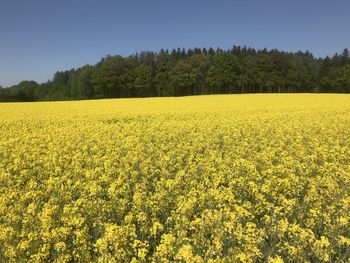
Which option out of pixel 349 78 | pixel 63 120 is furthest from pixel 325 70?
pixel 63 120

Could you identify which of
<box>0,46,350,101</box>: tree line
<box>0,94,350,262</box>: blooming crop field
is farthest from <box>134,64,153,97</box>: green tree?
<box>0,94,350,262</box>: blooming crop field

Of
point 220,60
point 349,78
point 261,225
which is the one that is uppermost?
point 220,60

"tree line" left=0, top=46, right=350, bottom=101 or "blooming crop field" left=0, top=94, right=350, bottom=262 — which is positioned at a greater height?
"tree line" left=0, top=46, right=350, bottom=101

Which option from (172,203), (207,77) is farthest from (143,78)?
(172,203)

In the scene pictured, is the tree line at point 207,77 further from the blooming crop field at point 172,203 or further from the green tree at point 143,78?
the blooming crop field at point 172,203

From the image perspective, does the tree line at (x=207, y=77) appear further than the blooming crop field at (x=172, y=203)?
Yes

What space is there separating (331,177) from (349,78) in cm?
7993

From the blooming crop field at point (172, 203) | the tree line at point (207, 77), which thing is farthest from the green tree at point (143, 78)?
the blooming crop field at point (172, 203)

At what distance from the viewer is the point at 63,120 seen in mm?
19922

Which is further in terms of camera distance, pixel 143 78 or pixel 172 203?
pixel 143 78

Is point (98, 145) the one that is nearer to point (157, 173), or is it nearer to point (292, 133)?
point (157, 173)

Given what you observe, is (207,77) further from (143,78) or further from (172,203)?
(172,203)

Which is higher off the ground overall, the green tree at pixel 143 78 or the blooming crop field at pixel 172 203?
the green tree at pixel 143 78

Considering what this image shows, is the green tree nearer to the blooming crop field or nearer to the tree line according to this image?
the tree line
